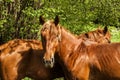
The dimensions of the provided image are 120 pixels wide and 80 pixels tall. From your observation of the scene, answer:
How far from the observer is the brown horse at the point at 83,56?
6.66m

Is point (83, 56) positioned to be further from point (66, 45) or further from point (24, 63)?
point (24, 63)

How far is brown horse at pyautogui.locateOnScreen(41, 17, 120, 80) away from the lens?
6658 mm

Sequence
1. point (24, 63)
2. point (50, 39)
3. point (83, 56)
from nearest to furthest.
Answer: point (50, 39)
point (83, 56)
point (24, 63)

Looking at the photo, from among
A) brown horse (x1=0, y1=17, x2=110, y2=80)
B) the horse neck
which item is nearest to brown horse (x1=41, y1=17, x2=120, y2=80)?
the horse neck

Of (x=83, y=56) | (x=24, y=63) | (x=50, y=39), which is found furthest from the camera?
(x=24, y=63)

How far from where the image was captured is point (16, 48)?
775cm

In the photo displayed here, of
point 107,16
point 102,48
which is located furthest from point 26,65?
point 107,16

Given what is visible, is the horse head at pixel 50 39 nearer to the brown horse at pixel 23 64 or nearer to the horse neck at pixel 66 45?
the horse neck at pixel 66 45

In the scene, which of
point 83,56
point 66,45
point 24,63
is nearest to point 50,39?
point 66,45

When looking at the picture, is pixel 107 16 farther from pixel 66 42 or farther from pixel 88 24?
pixel 66 42

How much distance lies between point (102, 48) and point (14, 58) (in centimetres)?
194

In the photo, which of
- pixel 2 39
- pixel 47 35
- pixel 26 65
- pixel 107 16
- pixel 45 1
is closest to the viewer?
pixel 47 35

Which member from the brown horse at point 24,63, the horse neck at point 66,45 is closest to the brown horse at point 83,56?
the horse neck at point 66,45

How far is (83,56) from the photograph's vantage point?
22.6ft
